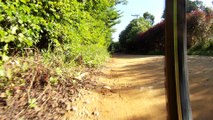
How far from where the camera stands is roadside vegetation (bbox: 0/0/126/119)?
2.82 meters

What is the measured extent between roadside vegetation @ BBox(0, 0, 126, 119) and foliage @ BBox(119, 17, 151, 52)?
2148cm

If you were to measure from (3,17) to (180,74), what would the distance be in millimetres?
2621

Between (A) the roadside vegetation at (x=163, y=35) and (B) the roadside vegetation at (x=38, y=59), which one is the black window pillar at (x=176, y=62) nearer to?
(A) the roadside vegetation at (x=163, y=35)

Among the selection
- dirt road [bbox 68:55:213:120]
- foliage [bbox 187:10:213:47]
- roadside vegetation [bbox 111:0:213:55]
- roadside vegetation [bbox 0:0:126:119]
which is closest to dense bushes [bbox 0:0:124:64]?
roadside vegetation [bbox 0:0:126:119]

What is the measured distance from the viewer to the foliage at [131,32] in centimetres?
2765

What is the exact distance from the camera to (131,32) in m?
29.0

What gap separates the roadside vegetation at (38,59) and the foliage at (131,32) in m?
21.5

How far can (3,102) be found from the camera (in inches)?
106

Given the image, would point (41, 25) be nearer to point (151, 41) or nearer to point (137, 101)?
point (137, 101)

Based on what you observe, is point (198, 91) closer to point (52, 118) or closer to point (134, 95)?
point (134, 95)

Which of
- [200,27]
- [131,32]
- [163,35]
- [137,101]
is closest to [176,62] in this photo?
[163,35]

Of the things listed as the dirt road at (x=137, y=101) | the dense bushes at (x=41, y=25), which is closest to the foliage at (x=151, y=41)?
the dense bushes at (x=41, y=25)

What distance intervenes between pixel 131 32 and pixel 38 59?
1017 inches

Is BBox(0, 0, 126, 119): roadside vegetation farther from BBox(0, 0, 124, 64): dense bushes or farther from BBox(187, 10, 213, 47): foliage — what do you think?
BBox(187, 10, 213, 47): foliage
